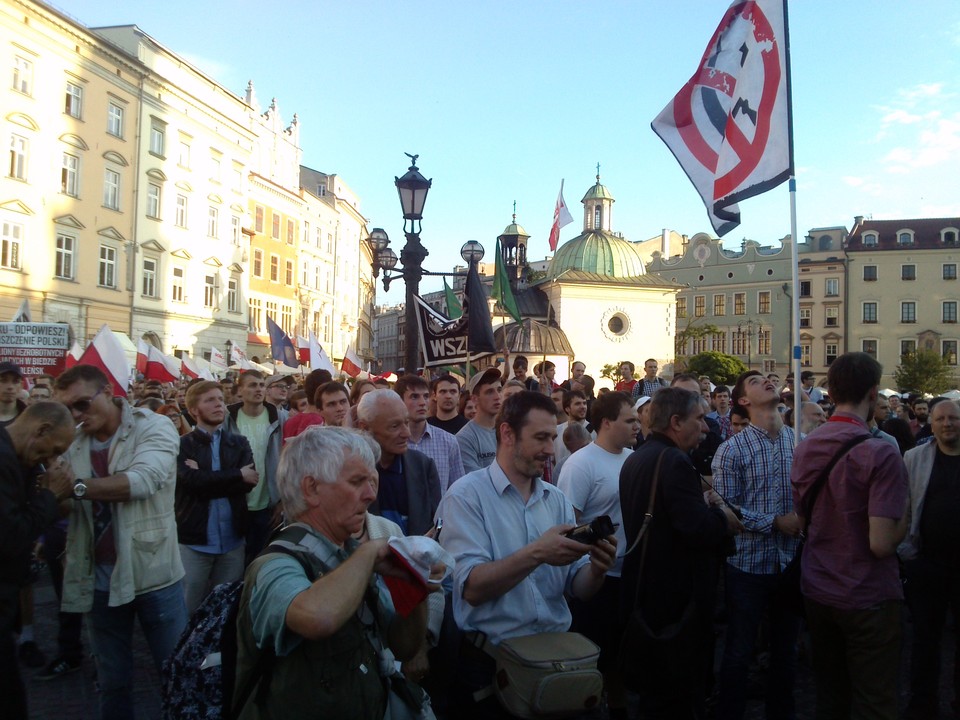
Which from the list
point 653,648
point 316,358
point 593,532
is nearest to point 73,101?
point 316,358

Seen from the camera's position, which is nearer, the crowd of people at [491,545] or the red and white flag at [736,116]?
the crowd of people at [491,545]

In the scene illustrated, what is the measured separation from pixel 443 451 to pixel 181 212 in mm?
34448

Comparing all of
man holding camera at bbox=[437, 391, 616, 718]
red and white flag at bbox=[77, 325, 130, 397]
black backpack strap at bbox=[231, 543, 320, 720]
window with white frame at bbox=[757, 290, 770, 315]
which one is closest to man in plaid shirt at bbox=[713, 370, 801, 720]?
man holding camera at bbox=[437, 391, 616, 718]

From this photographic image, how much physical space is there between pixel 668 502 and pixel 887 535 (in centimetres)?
102

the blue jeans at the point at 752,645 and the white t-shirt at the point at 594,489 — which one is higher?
the white t-shirt at the point at 594,489

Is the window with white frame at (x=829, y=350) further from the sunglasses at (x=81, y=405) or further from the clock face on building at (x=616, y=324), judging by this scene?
the sunglasses at (x=81, y=405)

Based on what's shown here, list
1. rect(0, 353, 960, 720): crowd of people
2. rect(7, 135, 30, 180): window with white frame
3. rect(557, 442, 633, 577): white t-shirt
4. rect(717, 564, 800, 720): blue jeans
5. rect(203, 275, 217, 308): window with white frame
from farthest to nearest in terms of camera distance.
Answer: rect(203, 275, 217, 308): window with white frame < rect(7, 135, 30, 180): window with white frame < rect(557, 442, 633, 577): white t-shirt < rect(717, 564, 800, 720): blue jeans < rect(0, 353, 960, 720): crowd of people

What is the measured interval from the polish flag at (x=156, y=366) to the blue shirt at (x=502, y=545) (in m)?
15.7

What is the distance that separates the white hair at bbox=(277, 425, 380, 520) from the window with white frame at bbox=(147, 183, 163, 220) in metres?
35.1

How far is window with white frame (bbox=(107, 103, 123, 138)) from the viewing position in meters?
31.4

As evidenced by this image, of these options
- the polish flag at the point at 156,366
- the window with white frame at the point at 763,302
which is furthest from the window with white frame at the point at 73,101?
the window with white frame at the point at 763,302

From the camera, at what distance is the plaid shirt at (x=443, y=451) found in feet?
18.1

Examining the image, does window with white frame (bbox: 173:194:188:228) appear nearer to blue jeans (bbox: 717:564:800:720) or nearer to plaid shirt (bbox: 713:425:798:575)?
plaid shirt (bbox: 713:425:798:575)

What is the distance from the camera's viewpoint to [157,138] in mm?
34406
